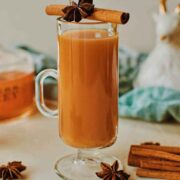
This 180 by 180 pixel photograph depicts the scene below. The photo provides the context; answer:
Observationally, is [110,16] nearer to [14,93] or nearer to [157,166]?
[157,166]

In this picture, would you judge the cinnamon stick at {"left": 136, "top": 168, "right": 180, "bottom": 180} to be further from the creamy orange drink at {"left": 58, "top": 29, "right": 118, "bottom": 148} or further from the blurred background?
the blurred background

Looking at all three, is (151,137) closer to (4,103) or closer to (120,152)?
(120,152)

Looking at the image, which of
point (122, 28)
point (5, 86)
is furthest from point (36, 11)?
point (5, 86)

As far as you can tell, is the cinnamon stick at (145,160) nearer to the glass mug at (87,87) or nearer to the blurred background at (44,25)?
the glass mug at (87,87)

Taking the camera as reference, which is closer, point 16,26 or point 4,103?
point 4,103

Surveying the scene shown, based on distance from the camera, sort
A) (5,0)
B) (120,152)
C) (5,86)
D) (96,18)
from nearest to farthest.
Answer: (96,18)
(120,152)
(5,86)
(5,0)

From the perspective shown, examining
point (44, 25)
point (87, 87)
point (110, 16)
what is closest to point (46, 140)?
point (87, 87)

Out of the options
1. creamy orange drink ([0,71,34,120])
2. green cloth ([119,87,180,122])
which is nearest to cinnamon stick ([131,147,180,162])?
green cloth ([119,87,180,122])
